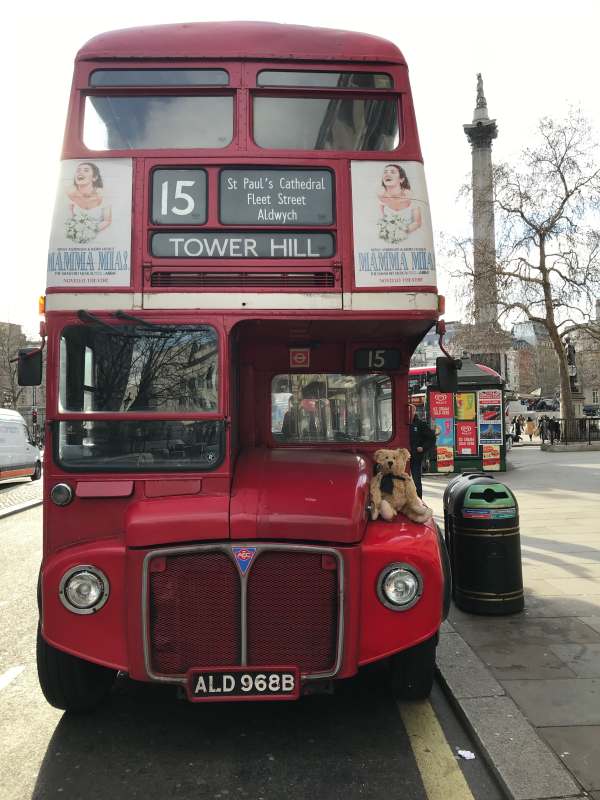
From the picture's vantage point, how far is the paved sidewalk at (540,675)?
3.10 m

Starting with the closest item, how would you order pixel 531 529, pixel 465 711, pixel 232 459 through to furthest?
pixel 465 711 → pixel 232 459 → pixel 531 529

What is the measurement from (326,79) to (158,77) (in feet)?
3.48

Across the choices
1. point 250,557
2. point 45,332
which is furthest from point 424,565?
point 45,332

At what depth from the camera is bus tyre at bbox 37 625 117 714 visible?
369 cm

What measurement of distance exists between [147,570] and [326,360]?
2.30 meters

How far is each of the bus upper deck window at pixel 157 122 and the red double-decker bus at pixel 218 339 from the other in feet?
0.04

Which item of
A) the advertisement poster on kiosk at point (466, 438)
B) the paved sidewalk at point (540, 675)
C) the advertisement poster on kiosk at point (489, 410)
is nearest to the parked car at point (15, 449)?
the advertisement poster on kiosk at point (466, 438)

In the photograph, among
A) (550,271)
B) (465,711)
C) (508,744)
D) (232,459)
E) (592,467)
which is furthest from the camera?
(550,271)

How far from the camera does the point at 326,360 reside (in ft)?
16.7

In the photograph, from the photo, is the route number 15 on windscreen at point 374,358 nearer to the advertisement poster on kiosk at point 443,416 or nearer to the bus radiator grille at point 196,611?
the bus radiator grille at point 196,611

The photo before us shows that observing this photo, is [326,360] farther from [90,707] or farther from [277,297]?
[90,707]

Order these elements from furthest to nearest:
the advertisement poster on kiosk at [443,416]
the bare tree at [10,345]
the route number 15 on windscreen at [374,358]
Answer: the bare tree at [10,345]
the advertisement poster on kiosk at [443,416]
the route number 15 on windscreen at [374,358]

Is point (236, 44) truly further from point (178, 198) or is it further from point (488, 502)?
point (488, 502)

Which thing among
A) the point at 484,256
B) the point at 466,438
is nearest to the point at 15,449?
the point at 466,438
